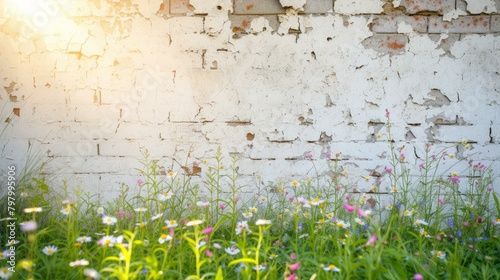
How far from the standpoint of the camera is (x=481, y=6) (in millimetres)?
2945

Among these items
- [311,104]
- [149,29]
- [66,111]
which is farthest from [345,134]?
[66,111]

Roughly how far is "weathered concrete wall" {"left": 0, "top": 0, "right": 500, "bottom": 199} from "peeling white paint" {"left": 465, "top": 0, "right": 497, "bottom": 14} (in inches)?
0.4

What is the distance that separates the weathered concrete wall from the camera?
299 cm

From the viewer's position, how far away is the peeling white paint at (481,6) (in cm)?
294

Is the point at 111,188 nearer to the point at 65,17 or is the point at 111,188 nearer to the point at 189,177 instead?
the point at 189,177

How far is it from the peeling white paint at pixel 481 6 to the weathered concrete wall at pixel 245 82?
1cm

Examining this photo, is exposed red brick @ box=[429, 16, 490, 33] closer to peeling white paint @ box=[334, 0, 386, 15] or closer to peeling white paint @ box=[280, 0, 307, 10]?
peeling white paint @ box=[334, 0, 386, 15]

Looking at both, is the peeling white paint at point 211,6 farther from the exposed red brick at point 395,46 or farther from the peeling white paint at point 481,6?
the peeling white paint at point 481,6

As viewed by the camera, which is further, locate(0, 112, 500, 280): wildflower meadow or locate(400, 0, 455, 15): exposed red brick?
locate(400, 0, 455, 15): exposed red brick

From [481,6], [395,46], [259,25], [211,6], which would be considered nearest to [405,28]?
[395,46]

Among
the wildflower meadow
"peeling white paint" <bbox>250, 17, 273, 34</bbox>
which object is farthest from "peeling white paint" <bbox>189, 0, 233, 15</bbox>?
the wildflower meadow

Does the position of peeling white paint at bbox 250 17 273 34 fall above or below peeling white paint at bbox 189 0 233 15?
below

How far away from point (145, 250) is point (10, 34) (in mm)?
1757

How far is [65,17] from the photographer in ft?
10.1
